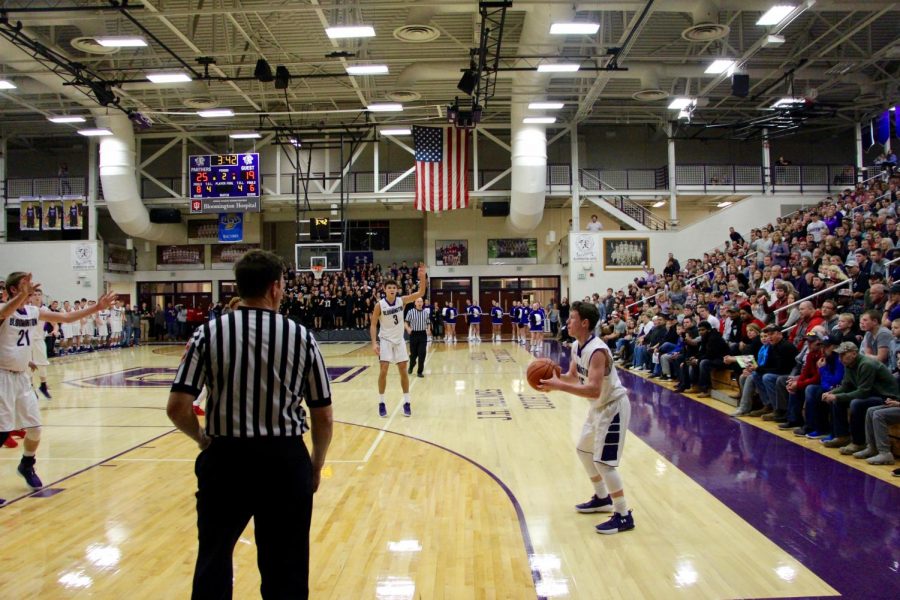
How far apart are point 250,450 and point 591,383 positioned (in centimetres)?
260

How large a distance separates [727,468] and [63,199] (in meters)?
26.1

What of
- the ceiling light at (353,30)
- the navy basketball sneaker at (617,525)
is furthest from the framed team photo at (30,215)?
the navy basketball sneaker at (617,525)

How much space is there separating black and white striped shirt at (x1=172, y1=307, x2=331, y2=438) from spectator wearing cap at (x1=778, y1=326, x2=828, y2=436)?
654 cm

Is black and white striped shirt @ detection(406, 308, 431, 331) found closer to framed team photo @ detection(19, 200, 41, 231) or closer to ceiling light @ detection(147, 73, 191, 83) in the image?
ceiling light @ detection(147, 73, 191, 83)

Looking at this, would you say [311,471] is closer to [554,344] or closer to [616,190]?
[554,344]

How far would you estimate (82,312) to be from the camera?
15.9ft

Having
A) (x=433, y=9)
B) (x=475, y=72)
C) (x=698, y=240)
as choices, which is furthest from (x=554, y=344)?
(x=433, y=9)

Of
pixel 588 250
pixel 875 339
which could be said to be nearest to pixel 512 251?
pixel 588 250

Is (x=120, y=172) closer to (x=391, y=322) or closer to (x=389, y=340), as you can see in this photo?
(x=391, y=322)

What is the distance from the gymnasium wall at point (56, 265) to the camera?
81.5ft

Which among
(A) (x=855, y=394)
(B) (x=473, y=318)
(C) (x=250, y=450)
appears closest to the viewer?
(C) (x=250, y=450)

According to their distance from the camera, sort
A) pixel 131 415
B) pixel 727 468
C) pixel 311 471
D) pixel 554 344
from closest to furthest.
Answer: pixel 311 471 → pixel 727 468 → pixel 131 415 → pixel 554 344

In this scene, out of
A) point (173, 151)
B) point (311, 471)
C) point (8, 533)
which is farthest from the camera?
point (173, 151)

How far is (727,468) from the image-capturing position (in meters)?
6.10
